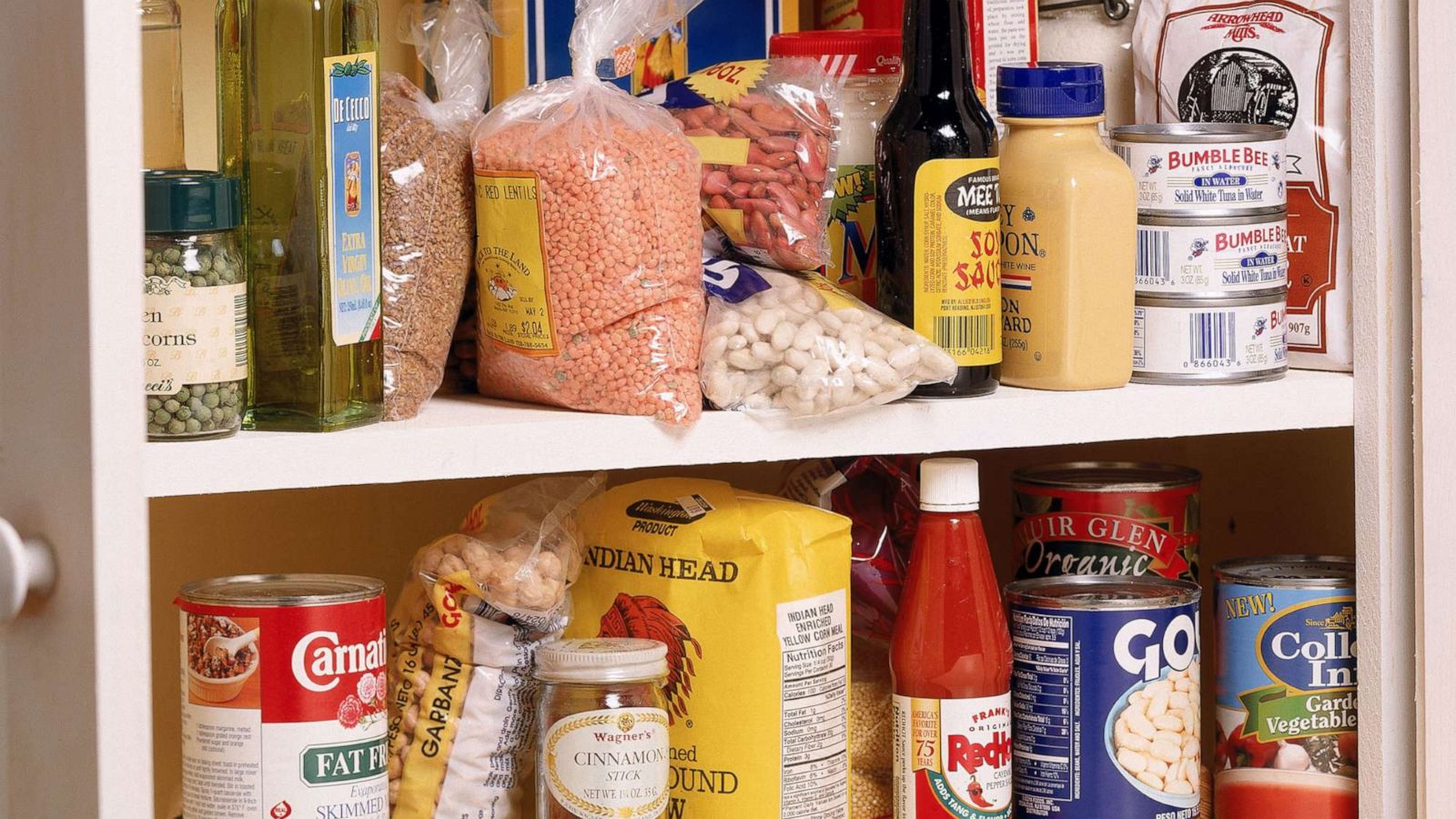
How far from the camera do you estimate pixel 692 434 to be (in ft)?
2.94

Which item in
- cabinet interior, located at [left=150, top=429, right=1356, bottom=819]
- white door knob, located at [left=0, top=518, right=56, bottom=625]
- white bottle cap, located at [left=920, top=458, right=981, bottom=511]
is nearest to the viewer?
white door knob, located at [left=0, top=518, right=56, bottom=625]

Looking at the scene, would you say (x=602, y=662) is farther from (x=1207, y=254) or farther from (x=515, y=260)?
(x=1207, y=254)

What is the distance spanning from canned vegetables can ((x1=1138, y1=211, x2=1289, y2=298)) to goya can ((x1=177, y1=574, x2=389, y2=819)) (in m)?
0.53

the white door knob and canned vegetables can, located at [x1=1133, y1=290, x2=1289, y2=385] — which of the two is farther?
canned vegetables can, located at [x1=1133, y1=290, x2=1289, y2=385]

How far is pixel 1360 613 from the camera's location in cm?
102

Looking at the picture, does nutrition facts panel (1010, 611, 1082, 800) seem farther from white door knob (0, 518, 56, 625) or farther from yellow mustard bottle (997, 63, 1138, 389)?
white door knob (0, 518, 56, 625)

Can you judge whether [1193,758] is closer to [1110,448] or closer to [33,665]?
[1110,448]

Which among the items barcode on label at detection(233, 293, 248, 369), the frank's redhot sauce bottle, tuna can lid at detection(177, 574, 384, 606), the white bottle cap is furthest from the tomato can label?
barcode on label at detection(233, 293, 248, 369)

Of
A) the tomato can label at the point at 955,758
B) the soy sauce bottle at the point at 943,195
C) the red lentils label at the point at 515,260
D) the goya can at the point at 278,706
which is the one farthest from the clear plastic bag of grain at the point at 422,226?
the tomato can label at the point at 955,758

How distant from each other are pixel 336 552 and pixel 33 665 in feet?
1.37

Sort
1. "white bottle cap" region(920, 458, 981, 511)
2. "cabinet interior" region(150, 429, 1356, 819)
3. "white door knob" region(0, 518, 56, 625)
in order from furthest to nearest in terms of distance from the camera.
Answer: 1. "cabinet interior" region(150, 429, 1356, 819)
2. "white bottle cap" region(920, 458, 981, 511)
3. "white door knob" region(0, 518, 56, 625)

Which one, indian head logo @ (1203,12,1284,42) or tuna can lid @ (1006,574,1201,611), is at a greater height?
indian head logo @ (1203,12,1284,42)

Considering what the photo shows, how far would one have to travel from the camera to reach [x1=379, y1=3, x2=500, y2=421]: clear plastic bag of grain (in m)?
0.90

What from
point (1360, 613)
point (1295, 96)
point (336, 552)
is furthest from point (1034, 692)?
point (336, 552)
